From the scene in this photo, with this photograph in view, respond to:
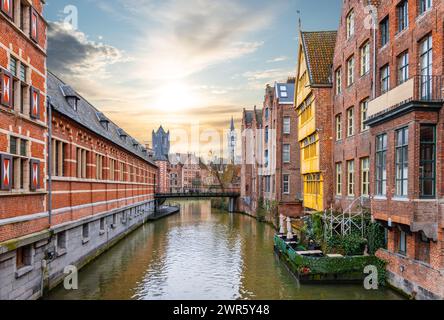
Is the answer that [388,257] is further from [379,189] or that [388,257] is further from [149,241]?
[149,241]

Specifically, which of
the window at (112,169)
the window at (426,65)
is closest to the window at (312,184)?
the window at (426,65)

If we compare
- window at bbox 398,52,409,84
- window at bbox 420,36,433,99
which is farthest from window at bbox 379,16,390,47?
window at bbox 420,36,433,99

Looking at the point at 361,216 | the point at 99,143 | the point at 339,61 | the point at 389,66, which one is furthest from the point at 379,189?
the point at 99,143

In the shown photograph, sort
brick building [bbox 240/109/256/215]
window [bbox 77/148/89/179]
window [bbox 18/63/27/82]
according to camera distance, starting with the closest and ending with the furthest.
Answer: window [bbox 18/63/27/82], window [bbox 77/148/89/179], brick building [bbox 240/109/256/215]

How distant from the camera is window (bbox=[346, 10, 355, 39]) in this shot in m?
21.2

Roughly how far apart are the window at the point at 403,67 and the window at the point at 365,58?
3.36 metres

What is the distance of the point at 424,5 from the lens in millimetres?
13844

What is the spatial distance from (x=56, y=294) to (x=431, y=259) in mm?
12207

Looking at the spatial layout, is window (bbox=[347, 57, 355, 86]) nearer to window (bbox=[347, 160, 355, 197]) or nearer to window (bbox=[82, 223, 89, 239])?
window (bbox=[347, 160, 355, 197])

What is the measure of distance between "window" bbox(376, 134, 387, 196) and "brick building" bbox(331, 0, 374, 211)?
2.27m

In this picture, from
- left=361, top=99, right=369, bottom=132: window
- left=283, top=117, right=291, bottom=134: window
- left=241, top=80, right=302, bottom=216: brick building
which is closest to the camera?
left=361, top=99, right=369, bottom=132: window

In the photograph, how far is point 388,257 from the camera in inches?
620

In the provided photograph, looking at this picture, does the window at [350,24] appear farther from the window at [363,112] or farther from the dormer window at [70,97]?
the dormer window at [70,97]
